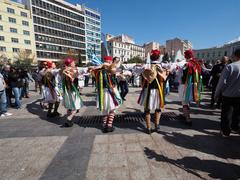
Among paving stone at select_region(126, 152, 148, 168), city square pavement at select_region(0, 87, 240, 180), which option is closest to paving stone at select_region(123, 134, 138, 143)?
city square pavement at select_region(0, 87, 240, 180)

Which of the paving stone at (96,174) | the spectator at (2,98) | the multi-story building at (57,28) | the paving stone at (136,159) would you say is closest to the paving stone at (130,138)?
the paving stone at (136,159)

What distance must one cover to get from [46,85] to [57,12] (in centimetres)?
5969

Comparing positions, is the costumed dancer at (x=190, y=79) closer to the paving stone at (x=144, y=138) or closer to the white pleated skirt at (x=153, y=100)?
the white pleated skirt at (x=153, y=100)

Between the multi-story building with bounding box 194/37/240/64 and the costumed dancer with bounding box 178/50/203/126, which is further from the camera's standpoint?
the multi-story building with bounding box 194/37/240/64

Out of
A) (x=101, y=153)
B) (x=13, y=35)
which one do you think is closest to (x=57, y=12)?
(x=13, y=35)

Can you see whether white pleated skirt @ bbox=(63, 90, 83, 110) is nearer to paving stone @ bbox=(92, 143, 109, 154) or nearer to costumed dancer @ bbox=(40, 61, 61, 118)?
costumed dancer @ bbox=(40, 61, 61, 118)

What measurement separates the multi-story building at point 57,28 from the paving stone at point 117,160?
44050mm

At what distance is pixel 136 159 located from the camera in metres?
2.68

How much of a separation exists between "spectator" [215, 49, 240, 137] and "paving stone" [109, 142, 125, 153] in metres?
2.09

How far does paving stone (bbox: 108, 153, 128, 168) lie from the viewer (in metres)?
2.53

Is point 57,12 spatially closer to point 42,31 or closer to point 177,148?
point 42,31

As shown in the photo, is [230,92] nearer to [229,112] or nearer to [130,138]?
[229,112]

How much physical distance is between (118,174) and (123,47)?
8941cm

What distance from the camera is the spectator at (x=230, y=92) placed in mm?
2916
